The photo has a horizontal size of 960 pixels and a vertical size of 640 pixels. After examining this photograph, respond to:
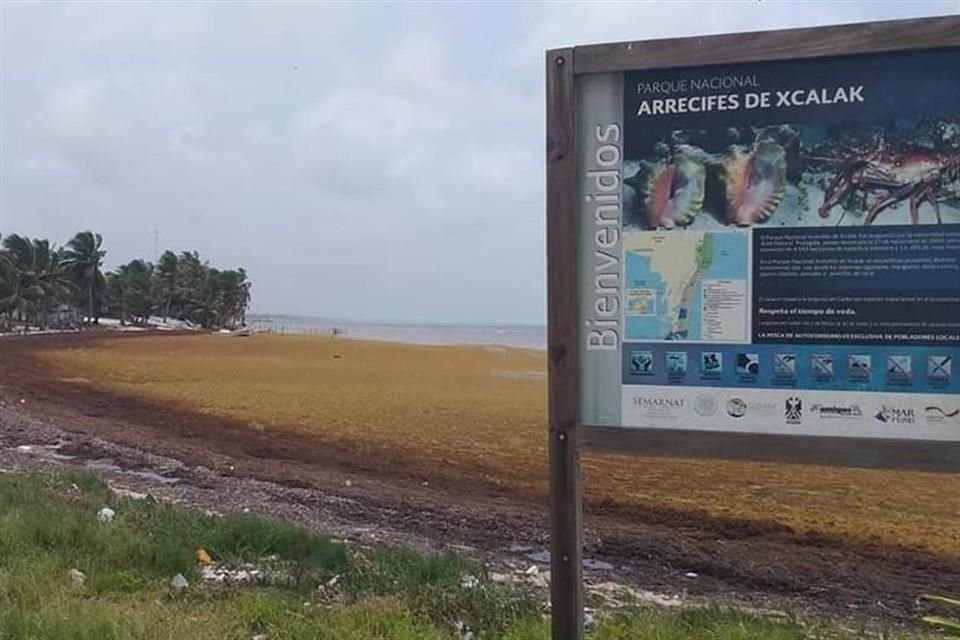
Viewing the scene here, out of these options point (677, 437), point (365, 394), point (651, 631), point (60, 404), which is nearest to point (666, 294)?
point (677, 437)

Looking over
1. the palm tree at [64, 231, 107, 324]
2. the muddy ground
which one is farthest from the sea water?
the muddy ground

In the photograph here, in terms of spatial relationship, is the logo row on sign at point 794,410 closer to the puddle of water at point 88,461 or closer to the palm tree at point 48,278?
the puddle of water at point 88,461

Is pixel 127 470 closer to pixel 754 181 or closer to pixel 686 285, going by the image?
pixel 686 285

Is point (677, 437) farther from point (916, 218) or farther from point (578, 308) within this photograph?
point (916, 218)

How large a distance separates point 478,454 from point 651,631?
12.3 meters

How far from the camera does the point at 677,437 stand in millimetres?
3551

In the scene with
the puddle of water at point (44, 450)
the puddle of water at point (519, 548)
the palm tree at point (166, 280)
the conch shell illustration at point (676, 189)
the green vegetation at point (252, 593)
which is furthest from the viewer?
the palm tree at point (166, 280)

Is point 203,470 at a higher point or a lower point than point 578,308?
lower

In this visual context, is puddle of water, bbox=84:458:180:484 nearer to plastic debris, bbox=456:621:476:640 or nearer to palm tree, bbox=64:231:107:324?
plastic debris, bbox=456:621:476:640

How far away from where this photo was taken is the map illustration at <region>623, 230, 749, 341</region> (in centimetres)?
346

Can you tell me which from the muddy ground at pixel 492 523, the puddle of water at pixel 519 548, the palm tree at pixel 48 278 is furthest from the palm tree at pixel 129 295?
the puddle of water at pixel 519 548

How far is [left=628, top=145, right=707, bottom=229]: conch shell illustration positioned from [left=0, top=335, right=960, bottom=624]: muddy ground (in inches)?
180

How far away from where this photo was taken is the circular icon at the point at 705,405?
351 cm

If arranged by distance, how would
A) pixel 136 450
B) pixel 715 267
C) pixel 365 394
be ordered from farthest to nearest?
1. pixel 365 394
2. pixel 136 450
3. pixel 715 267
